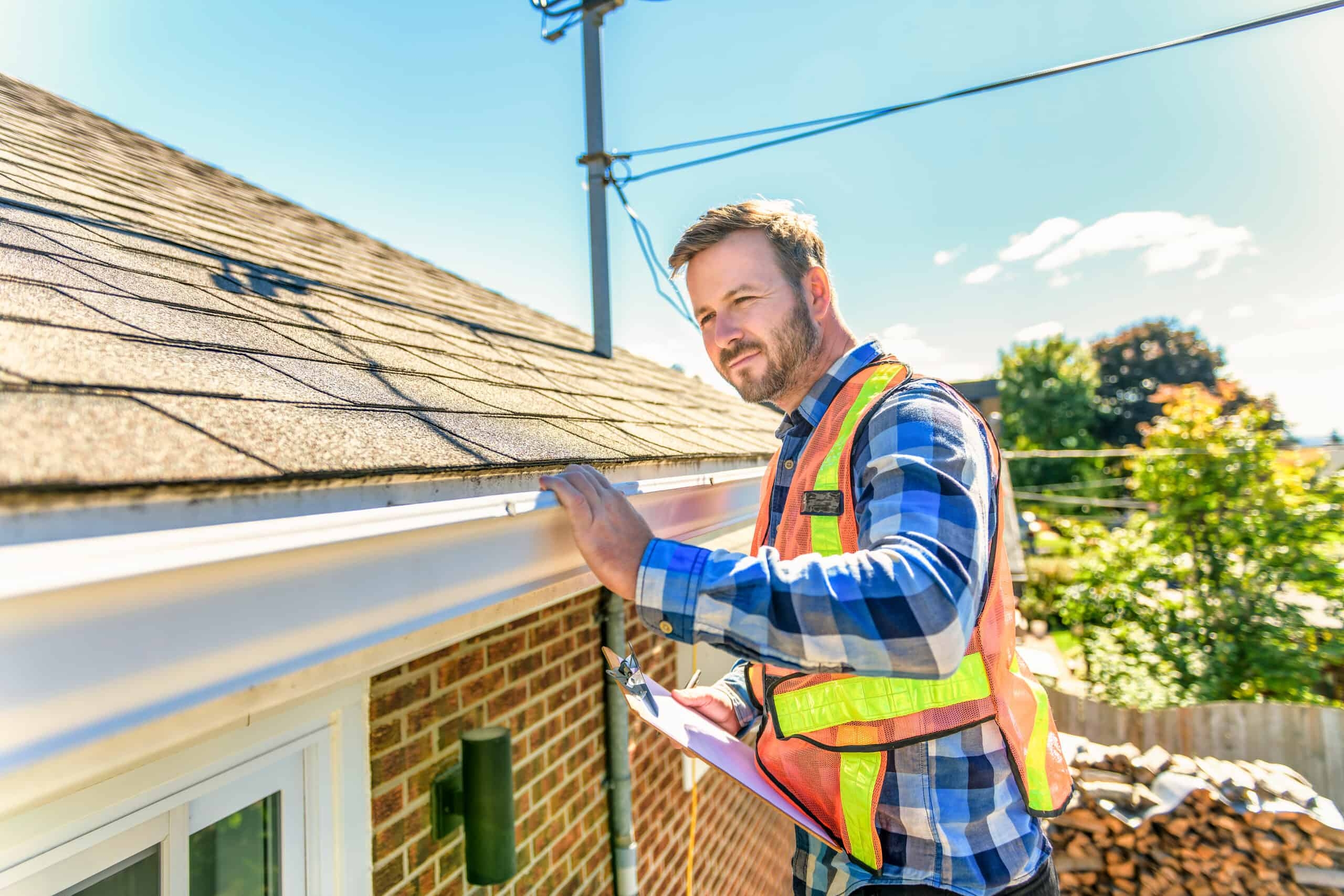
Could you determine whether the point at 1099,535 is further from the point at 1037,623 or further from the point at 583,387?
the point at 583,387

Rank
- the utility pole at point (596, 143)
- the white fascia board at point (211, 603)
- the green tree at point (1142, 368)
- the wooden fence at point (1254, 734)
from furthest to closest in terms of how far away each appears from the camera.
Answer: the green tree at point (1142, 368), the wooden fence at point (1254, 734), the utility pole at point (596, 143), the white fascia board at point (211, 603)

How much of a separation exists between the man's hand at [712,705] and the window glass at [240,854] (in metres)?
1.05

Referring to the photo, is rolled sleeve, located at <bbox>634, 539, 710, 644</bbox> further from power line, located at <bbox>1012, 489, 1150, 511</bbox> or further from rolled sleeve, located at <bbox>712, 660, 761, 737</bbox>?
power line, located at <bbox>1012, 489, 1150, 511</bbox>

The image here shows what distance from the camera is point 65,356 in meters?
0.94

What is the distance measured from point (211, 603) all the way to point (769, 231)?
4.19ft

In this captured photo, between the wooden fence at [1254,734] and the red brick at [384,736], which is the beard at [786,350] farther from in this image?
the wooden fence at [1254,734]

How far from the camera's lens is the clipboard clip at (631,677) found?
146 centimetres

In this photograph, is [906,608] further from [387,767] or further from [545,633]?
[545,633]

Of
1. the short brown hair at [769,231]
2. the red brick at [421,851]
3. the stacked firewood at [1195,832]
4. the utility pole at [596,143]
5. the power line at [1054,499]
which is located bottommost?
the stacked firewood at [1195,832]

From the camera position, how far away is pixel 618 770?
9.74 ft

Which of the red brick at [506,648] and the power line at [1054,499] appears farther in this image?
the power line at [1054,499]

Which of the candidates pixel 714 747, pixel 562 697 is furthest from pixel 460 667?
pixel 714 747

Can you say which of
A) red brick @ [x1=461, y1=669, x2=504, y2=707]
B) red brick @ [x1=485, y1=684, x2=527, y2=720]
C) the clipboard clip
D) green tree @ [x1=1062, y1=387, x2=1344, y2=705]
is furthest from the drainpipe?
green tree @ [x1=1062, y1=387, x2=1344, y2=705]

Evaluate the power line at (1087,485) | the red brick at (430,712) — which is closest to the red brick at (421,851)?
the red brick at (430,712)
